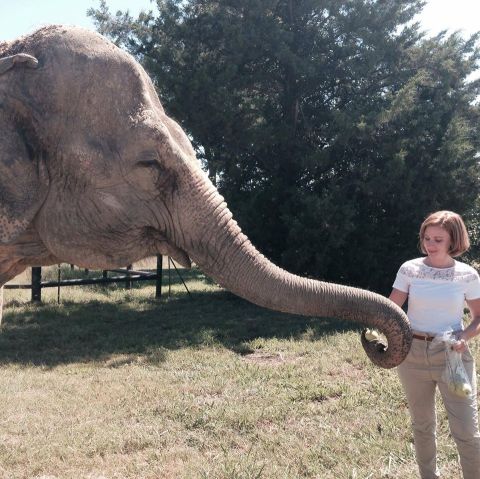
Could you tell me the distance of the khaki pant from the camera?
9.71 ft

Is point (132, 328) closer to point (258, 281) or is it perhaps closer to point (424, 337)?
point (424, 337)

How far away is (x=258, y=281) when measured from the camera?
6.82ft

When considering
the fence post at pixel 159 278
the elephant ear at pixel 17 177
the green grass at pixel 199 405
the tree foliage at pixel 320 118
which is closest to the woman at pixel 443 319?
the green grass at pixel 199 405

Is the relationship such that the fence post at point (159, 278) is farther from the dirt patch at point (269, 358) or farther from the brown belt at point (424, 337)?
the brown belt at point (424, 337)

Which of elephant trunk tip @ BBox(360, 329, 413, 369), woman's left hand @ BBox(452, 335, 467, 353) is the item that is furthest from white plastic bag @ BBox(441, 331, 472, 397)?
elephant trunk tip @ BBox(360, 329, 413, 369)

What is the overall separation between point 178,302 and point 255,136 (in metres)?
4.16

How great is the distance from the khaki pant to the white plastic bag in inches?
2.9

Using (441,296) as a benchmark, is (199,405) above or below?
below

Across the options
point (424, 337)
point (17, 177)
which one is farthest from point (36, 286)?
point (17, 177)

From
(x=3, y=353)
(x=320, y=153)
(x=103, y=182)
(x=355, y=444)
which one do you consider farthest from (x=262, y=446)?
(x=320, y=153)

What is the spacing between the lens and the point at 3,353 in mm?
8000

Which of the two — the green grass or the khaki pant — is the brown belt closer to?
the khaki pant

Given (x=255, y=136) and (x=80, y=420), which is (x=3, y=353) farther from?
(x=255, y=136)

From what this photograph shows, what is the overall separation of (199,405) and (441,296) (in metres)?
2.94
